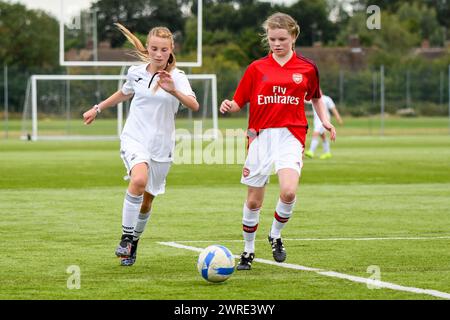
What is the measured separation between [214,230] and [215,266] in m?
3.99

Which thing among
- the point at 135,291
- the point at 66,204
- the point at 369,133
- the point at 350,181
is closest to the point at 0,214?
the point at 66,204

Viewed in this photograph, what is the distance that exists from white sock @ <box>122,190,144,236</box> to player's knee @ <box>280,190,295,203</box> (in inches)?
47.9

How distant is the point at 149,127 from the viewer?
9883 mm

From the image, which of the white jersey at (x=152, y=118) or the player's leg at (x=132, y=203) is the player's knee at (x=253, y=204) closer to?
the white jersey at (x=152, y=118)

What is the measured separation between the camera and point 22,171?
78.1 ft

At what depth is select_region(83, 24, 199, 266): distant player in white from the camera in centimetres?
973

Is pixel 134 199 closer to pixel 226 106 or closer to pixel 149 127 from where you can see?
pixel 149 127

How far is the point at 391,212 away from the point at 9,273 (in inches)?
272

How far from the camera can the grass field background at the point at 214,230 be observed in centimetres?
847

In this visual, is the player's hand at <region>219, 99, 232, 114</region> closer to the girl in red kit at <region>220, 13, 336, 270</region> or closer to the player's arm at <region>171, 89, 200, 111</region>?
the girl in red kit at <region>220, 13, 336, 270</region>

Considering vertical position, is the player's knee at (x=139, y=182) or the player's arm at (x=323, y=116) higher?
the player's arm at (x=323, y=116)
